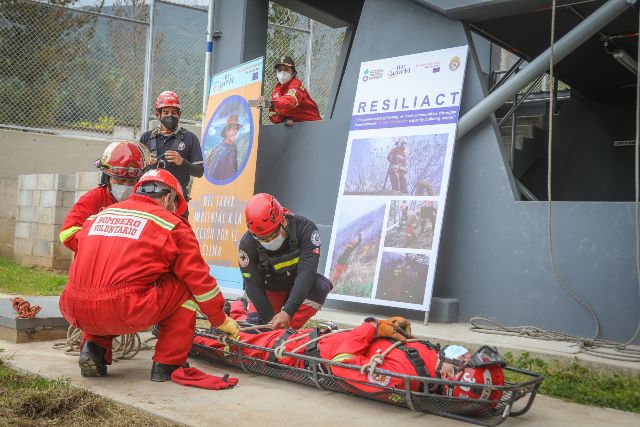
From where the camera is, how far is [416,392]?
366cm

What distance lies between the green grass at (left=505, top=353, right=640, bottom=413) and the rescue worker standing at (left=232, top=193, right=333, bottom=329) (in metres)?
1.56

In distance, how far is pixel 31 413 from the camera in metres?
3.57

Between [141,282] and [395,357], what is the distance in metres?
1.54

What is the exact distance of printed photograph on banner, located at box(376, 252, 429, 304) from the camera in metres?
6.37

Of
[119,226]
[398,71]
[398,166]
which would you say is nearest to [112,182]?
[119,226]

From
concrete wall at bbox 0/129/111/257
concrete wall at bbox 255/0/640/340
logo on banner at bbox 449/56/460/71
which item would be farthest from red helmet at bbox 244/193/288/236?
concrete wall at bbox 0/129/111/257

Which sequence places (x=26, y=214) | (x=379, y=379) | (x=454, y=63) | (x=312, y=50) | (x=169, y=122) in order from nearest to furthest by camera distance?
1. (x=379, y=379)
2. (x=454, y=63)
3. (x=169, y=122)
4. (x=26, y=214)
5. (x=312, y=50)

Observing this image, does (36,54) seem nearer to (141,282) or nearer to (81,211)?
(81,211)

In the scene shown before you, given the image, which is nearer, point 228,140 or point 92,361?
point 92,361

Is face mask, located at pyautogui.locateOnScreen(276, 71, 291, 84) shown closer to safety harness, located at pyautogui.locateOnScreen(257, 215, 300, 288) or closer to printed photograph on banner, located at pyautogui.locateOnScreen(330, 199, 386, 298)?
printed photograph on banner, located at pyautogui.locateOnScreen(330, 199, 386, 298)

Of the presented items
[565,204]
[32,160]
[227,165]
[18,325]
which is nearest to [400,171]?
[565,204]

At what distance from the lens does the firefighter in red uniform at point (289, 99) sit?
8.56 m

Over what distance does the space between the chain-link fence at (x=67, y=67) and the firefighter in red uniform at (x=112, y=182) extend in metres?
7.23

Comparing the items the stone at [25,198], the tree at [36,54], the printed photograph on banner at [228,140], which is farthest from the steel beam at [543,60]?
the stone at [25,198]
